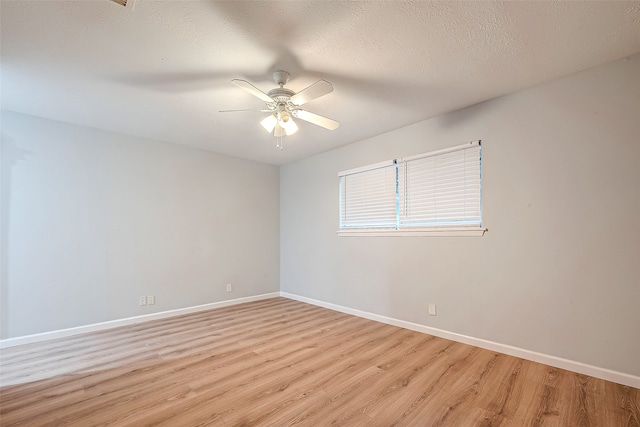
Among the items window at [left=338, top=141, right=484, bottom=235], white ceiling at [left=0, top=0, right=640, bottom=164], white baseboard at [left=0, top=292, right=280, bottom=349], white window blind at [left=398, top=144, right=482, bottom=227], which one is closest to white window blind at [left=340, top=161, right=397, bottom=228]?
window at [left=338, top=141, right=484, bottom=235]

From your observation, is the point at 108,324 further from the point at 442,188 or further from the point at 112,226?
the point at 442,188

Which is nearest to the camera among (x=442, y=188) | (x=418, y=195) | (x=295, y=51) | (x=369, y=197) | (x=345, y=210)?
(x=295, y=51)

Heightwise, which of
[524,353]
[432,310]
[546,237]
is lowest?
[524,353]

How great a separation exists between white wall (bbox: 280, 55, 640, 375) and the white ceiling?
28cm

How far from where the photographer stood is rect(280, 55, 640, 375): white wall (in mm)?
2184

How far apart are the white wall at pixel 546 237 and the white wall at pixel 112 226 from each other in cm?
269

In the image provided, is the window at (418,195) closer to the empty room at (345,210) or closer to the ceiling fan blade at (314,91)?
the empty room at (345,210)

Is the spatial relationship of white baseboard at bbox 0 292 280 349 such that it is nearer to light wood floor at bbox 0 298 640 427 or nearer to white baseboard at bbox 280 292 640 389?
light wood floor at bbox 0 298 640 427

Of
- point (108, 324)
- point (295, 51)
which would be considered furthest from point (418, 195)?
point (108, 324)

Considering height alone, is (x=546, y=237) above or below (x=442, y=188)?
below

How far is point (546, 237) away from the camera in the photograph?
2.52 m

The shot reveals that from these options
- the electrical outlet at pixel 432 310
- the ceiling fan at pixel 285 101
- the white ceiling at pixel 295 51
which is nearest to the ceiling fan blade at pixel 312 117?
the ceiling fan at pixel 285 101

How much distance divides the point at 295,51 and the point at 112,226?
3.28 meters

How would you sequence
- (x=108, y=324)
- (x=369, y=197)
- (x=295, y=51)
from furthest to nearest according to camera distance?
(x=369, y=197), (x=108, y=324), (x=295, y=51)
